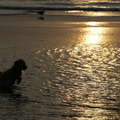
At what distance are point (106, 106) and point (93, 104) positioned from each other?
1.18 feet

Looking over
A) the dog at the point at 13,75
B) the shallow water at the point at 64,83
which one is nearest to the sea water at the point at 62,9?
the shallow water at the point at 64,83

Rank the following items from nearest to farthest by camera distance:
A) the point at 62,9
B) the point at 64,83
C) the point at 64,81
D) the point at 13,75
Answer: the point at 13,75 → the point at 64,83 → the point at 64,81 → the point at 62,9

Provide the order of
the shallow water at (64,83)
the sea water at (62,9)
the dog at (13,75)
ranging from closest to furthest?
the shallow water at (64,83)
the dog at (13,75)
the sea water at (62,9)

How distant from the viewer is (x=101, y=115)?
6.68m

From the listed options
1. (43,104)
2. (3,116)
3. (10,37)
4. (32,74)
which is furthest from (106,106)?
(10,37)

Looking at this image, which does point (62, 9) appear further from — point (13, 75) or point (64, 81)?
point (13, 75)

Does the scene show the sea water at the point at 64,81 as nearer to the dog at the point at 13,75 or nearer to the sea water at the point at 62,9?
the dog at the point at 13,75

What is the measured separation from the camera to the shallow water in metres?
6.91

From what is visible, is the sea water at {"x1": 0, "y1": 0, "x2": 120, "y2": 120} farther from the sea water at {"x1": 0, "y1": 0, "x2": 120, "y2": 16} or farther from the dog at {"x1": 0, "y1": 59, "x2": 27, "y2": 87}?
the sea water at {"x1": 0, "y1": 0, "x2": 120, "y2": 16}

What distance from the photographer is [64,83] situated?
9320 millimetres

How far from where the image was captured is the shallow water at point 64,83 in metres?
6.91

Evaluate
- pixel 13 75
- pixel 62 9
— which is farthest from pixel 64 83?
pixel 62 9

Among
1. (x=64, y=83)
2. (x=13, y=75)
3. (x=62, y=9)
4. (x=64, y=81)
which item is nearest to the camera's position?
(x=13, y=75)

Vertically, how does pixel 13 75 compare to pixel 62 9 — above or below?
below
